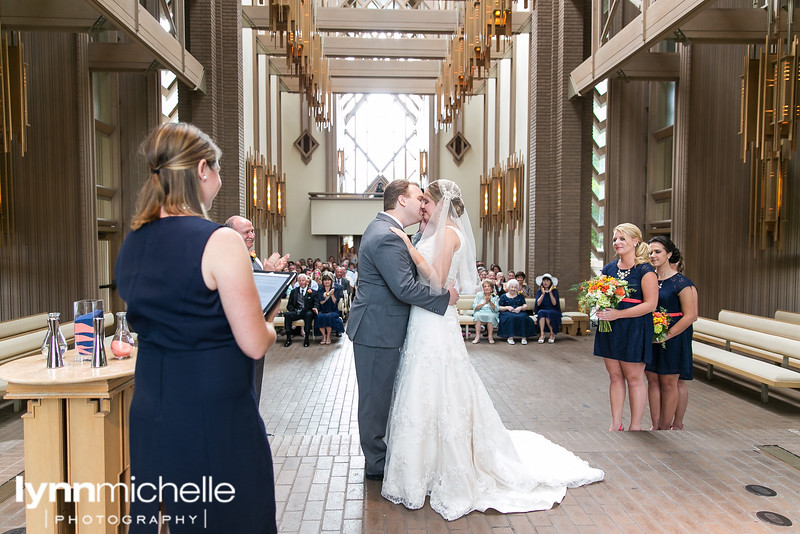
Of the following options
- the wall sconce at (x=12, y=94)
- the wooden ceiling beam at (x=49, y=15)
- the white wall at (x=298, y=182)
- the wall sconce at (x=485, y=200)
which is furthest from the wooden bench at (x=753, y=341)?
the white wall at (x=298, y=182)

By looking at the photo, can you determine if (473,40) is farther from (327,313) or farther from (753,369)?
(753,369)

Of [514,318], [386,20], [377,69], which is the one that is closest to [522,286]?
[514,318]

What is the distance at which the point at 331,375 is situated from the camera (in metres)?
8.00

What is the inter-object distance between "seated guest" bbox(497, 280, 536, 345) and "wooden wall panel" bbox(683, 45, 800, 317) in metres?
2.89

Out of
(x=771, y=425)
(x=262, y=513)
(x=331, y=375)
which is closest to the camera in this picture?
(x=262, y=513)

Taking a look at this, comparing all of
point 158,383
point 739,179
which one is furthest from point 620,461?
point 739,179

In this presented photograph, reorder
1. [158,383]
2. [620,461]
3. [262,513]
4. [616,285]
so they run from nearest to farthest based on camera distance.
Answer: [158,383], [262,513], [620,461], [616,285]

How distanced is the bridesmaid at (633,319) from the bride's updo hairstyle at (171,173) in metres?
3.51

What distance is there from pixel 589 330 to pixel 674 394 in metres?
7.35

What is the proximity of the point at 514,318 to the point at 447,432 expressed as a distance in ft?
26.1

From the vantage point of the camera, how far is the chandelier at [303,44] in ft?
Answer: 30.3

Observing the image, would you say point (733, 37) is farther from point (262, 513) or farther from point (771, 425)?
point (262, 513)

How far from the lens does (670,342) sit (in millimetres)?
4699

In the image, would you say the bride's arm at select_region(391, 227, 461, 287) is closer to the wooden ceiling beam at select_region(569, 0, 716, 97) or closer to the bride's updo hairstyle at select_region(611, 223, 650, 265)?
the bride's updo hairstyle at select_region(611, 223, 650, 265)
